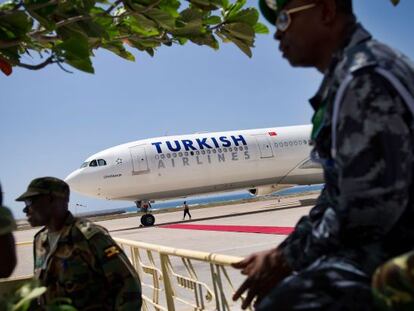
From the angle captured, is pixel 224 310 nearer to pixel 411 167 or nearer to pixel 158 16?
pixel 158 16

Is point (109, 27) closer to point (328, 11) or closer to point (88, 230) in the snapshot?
point (88, 230)

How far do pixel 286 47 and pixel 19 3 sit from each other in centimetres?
119

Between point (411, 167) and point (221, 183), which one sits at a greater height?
point (411, 167)

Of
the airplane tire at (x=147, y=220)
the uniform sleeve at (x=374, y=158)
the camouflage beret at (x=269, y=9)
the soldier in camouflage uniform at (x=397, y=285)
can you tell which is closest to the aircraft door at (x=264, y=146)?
the airplane tire at (x=147, y=220)

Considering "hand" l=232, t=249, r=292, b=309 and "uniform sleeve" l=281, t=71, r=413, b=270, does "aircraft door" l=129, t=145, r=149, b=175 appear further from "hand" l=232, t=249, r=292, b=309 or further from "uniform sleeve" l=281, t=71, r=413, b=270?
"uniform sleeve" l=281, t=71, r=413, b=270

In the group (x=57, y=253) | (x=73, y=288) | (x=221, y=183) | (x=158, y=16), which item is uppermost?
(x=158, y=16)

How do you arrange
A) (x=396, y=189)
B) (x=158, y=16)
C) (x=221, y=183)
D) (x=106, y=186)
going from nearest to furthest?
1. (x=396, y=189)
2. (x=158, y=16)
3. (x=106, y=186)
4. (x=221, y=183)

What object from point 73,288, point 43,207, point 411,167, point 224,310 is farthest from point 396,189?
point 224,310

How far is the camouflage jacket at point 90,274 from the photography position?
251 cm

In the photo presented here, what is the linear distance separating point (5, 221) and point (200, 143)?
21.3 m

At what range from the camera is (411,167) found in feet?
3.71

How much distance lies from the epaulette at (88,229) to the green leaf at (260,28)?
4.56ft

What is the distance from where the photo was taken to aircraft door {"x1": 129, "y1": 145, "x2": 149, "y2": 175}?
834 inches

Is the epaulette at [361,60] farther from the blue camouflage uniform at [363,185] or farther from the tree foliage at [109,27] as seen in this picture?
the tree foliage at [109,27]
